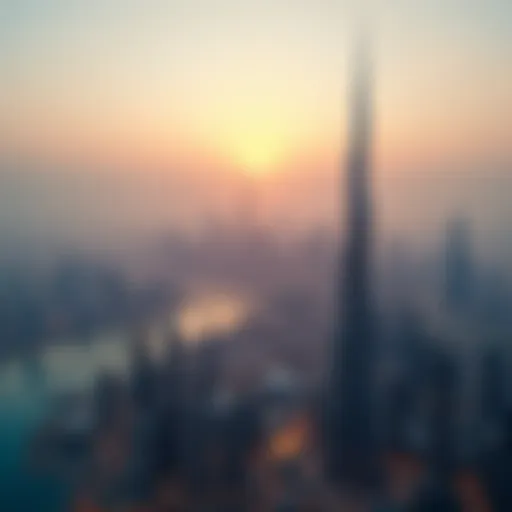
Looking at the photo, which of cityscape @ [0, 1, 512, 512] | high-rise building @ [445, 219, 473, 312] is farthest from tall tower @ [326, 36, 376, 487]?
high-rise building @ [445, 219, 473, 312]

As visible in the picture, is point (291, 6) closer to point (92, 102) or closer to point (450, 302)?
point (92, 102)

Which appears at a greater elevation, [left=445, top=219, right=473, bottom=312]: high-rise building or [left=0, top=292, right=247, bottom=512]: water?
[left=445, top=219, right=473, bottom=312]: high-rise building

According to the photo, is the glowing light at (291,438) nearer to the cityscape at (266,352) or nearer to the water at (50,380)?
the cityscape at (266,352)

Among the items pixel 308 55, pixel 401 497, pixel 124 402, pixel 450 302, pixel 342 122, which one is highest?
pixel 308 55

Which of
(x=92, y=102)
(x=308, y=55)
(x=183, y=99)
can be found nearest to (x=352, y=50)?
(x=308, y=55)

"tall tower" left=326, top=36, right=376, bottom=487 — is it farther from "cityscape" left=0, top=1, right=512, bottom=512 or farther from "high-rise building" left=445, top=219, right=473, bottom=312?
"high-rise building" left=445, top=219, right=473, bottom=312

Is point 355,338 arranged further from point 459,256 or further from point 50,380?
point 50,380

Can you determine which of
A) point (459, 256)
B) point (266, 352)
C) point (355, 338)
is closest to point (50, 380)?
point (266, 352)

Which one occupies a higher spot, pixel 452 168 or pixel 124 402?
pixel 452 168
